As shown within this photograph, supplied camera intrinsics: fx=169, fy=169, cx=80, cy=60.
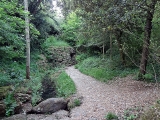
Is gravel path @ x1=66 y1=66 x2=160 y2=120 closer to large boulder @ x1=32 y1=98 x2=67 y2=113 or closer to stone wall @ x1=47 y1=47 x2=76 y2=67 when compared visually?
large boulder @ x1=32 y1=98 x2=67 y2=113

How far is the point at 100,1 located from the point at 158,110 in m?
7.34

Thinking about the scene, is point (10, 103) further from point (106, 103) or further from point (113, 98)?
point (113, 98)

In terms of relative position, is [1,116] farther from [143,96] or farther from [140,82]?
[140,82]

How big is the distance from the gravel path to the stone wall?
10296 millimetres

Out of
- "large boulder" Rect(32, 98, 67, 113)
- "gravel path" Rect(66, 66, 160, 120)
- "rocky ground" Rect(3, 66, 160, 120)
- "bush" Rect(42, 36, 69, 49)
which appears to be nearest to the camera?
"rocky ground" Rect(3, 66, 160, 120)

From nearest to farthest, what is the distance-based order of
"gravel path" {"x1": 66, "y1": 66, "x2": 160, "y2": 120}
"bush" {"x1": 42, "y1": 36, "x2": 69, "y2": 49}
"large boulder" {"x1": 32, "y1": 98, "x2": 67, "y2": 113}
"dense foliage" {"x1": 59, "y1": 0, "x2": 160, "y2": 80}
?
"gravel path" {"x1": 66, "y1": 66, "x2": 160, "y2": 120}, "dense foliage" {"x1": 59, "y1": 0, "x2": 160, "y2": 80}, "large boulder" {"x1": 32, "y1": 98, "x2": 67, "y2": 113}, "bush" {"x1": 42, "y1": 36, "x2": 69, "y2": 49}

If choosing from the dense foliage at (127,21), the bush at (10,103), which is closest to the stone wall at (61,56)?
the dense foliage at (127,21)

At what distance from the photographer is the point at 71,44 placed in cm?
2533

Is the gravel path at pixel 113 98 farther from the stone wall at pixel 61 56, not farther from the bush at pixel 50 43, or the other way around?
the bush at pixel 50 43

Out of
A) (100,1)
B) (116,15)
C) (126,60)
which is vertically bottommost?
(126,60)

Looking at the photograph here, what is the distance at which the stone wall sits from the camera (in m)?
20.0

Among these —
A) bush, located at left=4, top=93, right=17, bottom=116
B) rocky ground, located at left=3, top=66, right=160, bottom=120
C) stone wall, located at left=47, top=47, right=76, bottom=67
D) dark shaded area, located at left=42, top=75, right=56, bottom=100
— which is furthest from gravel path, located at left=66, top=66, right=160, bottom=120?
stone wall, located at left=47, top=47, right=76, bottom=67

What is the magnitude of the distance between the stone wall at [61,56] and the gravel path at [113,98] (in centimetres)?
1030

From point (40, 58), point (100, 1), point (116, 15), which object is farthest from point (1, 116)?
point (40, 58)
